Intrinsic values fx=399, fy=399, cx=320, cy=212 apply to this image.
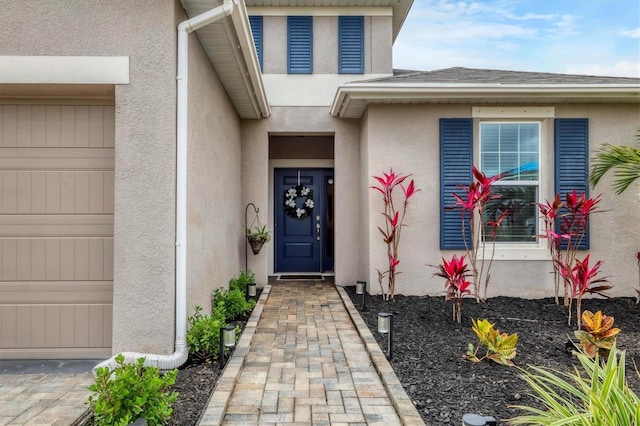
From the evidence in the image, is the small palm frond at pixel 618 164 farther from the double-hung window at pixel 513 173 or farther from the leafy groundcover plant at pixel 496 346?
the leafy groundcover plant at pixel 496 346

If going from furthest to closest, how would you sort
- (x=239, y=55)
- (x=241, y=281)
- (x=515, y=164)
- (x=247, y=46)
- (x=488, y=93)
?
(x=241, y=281)
(x=515, y=164)
(x=488, y=93)
(x=239, y=55)
(x=247, y=46)

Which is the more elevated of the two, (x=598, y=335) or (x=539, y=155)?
(x=539, y=155)

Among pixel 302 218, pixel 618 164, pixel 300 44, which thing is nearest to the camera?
pixel 618 164

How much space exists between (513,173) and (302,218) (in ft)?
14.2

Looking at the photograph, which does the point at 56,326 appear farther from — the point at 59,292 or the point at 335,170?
the point at 335,170

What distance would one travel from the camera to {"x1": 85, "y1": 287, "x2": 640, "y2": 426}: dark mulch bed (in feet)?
9.43

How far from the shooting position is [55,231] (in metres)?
3.63

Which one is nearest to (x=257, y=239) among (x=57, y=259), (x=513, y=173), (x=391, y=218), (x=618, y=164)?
(x=391, y=218)

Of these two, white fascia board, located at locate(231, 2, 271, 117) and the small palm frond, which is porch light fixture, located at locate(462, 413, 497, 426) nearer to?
white fascia board, located at locate(231, 2, 271, 117)

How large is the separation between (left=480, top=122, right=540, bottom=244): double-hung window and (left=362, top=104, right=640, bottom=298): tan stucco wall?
27cm

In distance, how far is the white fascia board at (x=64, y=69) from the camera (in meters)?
3.37

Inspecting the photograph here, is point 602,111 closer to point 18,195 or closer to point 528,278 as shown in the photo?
point 528,278

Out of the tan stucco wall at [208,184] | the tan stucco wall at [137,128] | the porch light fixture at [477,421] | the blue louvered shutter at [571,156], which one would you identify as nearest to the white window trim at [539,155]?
the blue louvered shutter at [571,156]

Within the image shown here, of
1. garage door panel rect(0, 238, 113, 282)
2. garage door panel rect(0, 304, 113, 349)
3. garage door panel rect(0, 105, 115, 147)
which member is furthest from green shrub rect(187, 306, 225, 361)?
garage door panel rect(0, 105, 115, 147)
